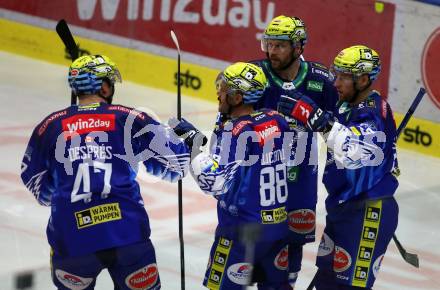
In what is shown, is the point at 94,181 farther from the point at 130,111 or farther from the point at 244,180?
the point at 244,180

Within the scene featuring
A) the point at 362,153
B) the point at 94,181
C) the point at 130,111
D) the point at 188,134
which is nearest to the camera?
the point at 94,181

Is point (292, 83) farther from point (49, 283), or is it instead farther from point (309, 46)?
point (309, 46)

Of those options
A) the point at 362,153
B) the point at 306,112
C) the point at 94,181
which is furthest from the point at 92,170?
the point at 362,153

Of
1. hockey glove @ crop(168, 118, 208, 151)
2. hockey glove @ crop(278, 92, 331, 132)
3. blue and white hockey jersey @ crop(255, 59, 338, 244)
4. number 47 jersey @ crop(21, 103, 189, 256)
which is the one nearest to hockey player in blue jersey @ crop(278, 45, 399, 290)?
hockey glove @ crop(278, 92, 331, 132)

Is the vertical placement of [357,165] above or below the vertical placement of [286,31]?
below

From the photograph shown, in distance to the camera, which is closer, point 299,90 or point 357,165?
point 357,165

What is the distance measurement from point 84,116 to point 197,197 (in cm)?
416

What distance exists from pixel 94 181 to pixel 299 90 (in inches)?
78.6

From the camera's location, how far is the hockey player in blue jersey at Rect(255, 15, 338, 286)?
290 inches

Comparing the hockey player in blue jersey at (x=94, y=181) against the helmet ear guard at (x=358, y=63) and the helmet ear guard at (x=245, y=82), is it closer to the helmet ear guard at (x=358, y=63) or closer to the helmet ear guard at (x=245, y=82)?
the helmet ear guard at (x=245, y=82)

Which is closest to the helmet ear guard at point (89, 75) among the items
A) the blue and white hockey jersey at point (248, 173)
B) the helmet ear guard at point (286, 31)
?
the blue and white hockey jersey at point (248, 173)

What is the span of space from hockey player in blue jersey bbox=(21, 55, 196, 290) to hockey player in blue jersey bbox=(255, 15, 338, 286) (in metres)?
1.52

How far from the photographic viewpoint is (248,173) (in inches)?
250

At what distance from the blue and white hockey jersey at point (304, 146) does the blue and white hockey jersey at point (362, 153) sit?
51 centimetres
